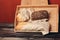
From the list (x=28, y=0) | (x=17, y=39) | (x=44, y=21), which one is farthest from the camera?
(x=28, y=0)

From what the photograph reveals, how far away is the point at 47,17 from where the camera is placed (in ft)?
5.99

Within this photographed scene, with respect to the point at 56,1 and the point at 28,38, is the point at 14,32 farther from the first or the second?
the point at 56,1

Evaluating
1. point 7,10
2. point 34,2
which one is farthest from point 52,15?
point 7,10

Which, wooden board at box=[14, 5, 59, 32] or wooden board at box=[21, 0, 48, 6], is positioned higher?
wooden board at box=[21, 0, 48, 6]

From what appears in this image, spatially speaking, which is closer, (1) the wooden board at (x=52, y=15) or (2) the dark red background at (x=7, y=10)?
(1) the wooden board at (x=52, y=15)

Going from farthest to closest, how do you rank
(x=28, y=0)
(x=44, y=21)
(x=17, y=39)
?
(x=28, y=0) < (x=44, y=21) < (x=17, y=39)

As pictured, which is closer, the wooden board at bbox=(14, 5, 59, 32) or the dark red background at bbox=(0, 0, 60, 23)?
the wooden board at bbox=(14, 5, 59, 32)

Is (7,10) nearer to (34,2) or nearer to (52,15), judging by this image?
(34,2)

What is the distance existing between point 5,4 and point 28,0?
25 centimetres

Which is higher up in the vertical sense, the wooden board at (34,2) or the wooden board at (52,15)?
the wooden board at (34,2)

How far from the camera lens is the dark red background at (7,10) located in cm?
198

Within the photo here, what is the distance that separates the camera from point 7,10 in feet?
6.58

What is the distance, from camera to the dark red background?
1984mm

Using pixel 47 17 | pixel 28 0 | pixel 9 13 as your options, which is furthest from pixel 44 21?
pixel 9 13
